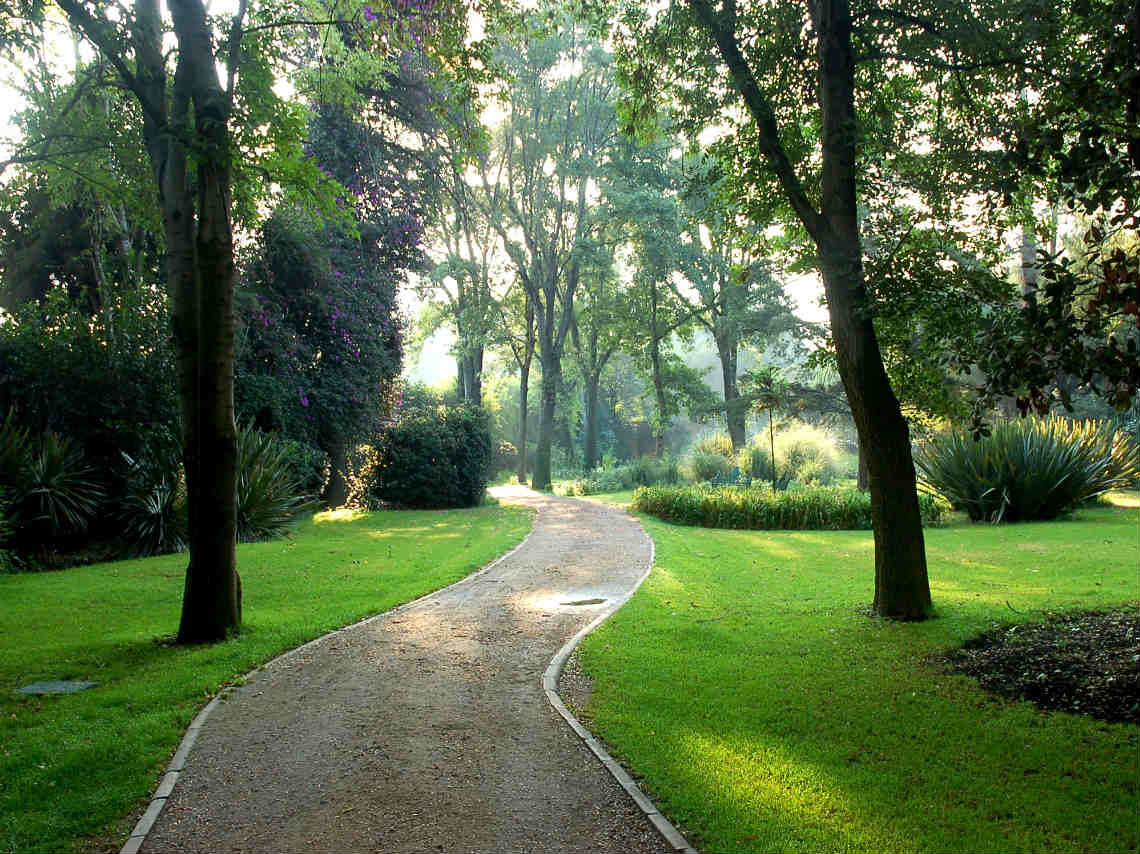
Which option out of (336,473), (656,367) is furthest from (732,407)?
→ (336,473)

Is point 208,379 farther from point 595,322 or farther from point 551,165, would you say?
point 595,322

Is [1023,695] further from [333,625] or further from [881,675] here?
[333,625]

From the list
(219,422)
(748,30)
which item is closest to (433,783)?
(219,422)

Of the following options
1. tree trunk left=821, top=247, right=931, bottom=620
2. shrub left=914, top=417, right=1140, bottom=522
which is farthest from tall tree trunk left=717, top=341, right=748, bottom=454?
tree trunk left=821, top=247, right=931, bottom=620

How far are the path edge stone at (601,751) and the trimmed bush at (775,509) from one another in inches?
395

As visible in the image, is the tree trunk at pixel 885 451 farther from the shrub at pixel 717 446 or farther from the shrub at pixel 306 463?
the shrub at pixel 717 446

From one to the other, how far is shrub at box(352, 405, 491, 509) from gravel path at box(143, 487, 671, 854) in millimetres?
14679

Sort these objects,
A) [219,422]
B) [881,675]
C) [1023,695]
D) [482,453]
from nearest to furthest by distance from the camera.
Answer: [1023,695], [881,675], [219,422], [482,453]

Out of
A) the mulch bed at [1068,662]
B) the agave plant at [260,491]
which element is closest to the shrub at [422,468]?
the agave plant at [260,491]

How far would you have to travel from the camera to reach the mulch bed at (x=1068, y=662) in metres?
4.99

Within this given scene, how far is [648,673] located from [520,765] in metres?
1.91

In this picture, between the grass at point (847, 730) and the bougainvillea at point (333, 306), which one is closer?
the grass at point (847, 730)

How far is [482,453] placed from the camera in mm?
23625

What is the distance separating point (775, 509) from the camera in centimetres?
1750
